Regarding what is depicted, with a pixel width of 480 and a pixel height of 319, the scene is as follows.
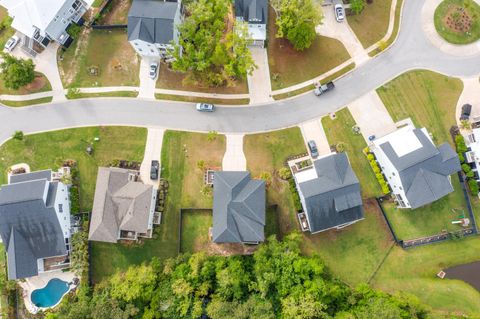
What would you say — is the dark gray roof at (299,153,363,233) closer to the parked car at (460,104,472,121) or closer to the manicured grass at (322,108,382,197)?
the manicured grass at (322,108,382,197)

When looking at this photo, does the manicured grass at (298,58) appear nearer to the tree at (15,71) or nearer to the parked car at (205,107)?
the parked car at (205,107)

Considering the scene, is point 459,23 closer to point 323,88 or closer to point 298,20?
point 323,88

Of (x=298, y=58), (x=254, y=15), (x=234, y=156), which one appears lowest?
(x=234, y=156)

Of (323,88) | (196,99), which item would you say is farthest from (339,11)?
(196,99)

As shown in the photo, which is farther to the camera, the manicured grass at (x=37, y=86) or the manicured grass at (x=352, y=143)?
the manicured grass at (x=37, y=86)

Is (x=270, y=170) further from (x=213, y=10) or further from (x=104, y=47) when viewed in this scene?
(x=104, y=47)

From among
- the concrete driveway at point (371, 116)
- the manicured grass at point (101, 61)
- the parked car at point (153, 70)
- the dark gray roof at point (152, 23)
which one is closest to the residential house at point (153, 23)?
the dark gray roof at point (152, 23)

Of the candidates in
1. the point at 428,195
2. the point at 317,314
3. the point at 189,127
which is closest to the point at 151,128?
the point at 189,127

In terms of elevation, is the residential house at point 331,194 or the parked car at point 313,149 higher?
the parked car at point 313,149
